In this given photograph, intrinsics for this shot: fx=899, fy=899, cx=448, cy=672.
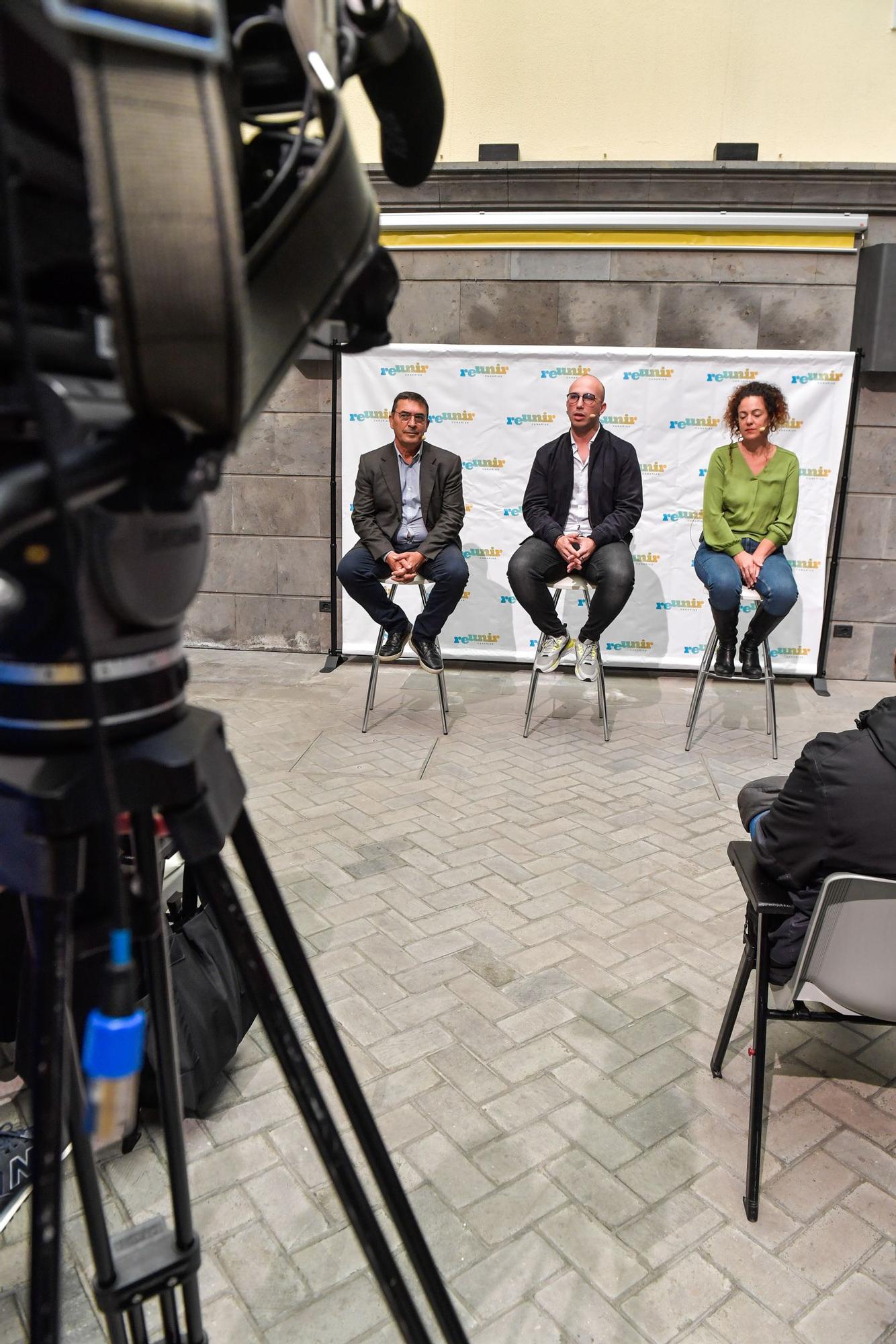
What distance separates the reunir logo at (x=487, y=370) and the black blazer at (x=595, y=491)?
2.79 feet

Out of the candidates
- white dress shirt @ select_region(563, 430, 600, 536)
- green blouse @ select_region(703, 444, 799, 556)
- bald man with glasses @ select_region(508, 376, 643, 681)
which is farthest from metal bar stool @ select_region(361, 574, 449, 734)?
green blouse @ select_region(703, 444, 799, 556)

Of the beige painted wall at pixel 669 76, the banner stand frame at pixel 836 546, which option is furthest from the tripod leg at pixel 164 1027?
the beige painted wall at pixel 669 76

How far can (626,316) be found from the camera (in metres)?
6.12

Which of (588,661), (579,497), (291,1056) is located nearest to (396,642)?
(588,661)

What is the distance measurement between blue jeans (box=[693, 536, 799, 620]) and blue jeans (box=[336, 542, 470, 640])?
1.43 m

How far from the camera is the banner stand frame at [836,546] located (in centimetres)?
593

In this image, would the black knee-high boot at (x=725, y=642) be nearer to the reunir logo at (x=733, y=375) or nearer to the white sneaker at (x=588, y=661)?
the white sneaker at (x=588, y=661)

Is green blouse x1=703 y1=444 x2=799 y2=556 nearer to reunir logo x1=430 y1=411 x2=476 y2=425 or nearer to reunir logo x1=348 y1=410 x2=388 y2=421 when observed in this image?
reunir logo x1=430 y1=411 x2=476 y2=425

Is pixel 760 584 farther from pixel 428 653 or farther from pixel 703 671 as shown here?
pixel 428 653

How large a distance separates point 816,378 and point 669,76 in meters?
2.42

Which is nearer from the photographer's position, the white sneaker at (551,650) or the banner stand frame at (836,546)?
the white sneaker at (551,650)

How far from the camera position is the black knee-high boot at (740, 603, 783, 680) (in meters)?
5.13

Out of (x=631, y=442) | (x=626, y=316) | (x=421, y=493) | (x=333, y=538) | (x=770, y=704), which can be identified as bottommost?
(x=770, y=704)

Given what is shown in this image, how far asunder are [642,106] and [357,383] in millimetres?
2815
